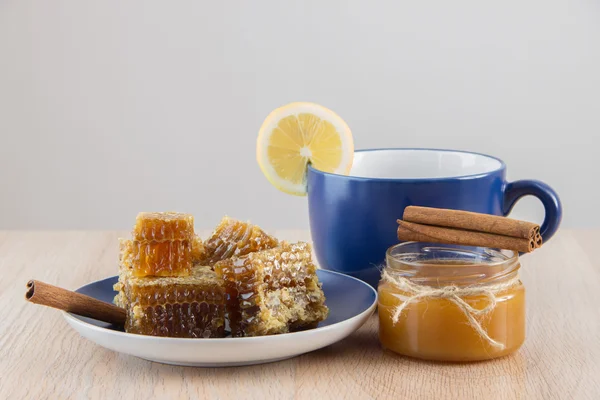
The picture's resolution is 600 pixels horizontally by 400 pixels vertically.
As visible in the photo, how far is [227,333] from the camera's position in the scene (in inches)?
44.2

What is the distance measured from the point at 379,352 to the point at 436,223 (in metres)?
0.19

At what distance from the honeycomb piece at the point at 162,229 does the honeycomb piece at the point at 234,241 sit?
0.10 metres

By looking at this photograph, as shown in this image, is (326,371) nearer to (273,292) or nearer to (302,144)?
(273,292)

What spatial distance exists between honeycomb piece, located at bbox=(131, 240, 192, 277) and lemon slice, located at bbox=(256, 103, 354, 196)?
1.06 ft

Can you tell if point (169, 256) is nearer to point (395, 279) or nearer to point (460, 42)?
point (395, 279)

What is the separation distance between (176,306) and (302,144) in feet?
1.36

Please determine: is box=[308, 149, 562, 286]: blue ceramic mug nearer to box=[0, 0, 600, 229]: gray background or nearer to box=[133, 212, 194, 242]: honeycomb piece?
box=[133, 212, 194, 242]: honeycomb piece

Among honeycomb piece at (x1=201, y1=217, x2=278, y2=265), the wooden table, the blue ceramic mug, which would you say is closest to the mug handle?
the blue ceramic mug

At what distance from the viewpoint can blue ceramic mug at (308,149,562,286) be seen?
3.92ft

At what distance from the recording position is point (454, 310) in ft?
3.33

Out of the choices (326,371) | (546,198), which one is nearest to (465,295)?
(326,371)

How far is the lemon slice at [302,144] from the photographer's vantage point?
136 cm

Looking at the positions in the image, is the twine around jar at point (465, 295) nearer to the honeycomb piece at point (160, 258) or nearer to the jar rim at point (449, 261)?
the jar rim at point (449, 261)

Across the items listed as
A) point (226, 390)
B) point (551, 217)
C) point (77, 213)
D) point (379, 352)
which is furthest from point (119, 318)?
point (77, 213)
